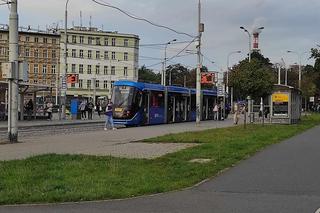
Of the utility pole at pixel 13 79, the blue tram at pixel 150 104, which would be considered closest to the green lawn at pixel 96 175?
the utility pole at pixel 13 79

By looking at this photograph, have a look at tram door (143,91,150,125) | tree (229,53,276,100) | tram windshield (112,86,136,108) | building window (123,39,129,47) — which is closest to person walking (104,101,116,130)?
tram windshield (112,86,136,108)

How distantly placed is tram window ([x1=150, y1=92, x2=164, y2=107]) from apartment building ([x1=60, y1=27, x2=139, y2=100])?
9138cm

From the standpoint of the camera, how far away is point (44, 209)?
9.34 meters

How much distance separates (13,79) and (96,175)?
439 inches

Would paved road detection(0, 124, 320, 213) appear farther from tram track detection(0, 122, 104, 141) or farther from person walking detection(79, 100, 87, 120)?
person walking detection(79, 100, 87, 120)

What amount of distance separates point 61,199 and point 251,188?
12.7ft

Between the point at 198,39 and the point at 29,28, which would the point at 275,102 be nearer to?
the point at 198,39

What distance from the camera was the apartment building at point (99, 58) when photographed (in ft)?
456

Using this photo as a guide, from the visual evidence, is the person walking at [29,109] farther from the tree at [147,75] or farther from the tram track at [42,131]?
the tree at [147,75]

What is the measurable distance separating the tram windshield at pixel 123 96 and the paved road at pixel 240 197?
26.4 metres

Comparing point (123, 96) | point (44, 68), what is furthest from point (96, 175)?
point (44, 68)

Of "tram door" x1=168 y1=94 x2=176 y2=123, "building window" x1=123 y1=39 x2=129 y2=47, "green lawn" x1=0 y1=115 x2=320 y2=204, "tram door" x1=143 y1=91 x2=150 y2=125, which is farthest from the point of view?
"building window" x1=123 y1=39 x2=129 y2=47

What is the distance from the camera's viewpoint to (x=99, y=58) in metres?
144

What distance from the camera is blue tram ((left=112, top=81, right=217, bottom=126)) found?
4153cm
